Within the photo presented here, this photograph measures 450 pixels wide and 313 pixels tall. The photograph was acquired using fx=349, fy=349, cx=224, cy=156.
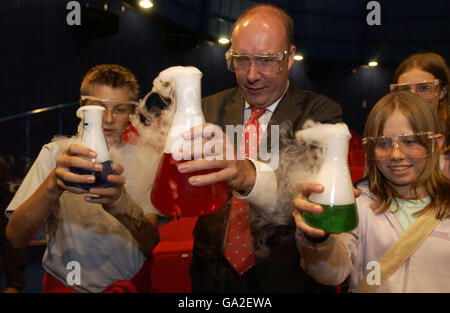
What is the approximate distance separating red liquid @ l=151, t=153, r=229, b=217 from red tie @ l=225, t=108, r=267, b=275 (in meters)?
0.46

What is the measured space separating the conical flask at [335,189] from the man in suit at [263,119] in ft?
1.43

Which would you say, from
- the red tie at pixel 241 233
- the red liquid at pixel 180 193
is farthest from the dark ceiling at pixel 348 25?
the red liquid at pixel 180 193

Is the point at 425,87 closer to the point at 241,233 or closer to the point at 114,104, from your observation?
the point at 241,233

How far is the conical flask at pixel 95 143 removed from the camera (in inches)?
34.7

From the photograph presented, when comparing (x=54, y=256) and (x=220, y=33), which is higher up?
(x=220, y=33)

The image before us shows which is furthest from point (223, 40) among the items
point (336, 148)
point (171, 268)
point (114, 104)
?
point (336, 148)

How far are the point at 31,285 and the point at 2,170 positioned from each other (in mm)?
1094

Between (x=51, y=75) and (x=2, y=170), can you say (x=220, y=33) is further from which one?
(x=2, y=170)

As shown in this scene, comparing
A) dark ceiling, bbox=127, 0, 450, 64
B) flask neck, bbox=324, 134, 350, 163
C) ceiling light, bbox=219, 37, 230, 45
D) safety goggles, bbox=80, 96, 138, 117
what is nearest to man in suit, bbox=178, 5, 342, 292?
safety goggles, bbox=80, 96, 138, 117

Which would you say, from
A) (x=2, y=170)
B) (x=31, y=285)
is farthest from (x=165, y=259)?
(x=31, y=285)

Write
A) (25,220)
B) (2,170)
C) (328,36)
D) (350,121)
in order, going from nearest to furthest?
(25,220), (2,170), (328,36), (350,121)

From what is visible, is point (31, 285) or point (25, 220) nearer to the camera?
point (25, 220)

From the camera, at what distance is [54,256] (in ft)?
4.80

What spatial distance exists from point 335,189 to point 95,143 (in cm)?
61
